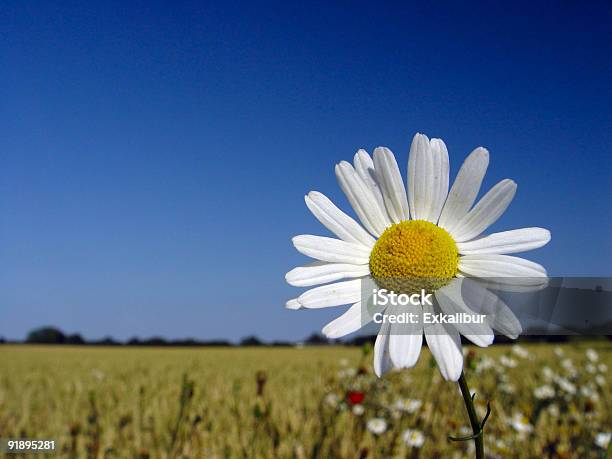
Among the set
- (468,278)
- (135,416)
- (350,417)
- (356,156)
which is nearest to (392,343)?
(468,278)

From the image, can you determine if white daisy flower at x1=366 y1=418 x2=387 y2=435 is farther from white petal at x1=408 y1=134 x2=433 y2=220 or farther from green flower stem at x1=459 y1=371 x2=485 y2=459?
green flower stem at x1=459 y1=371 x2=485 y2=459

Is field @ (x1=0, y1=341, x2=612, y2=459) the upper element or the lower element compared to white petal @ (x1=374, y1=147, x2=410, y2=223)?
lower

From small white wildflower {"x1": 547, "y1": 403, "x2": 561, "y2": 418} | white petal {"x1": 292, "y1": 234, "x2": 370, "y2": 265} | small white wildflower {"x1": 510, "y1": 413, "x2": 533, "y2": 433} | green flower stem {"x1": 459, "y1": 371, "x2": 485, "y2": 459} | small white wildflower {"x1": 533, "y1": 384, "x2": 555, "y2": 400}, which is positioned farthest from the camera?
small white wildflower {"x1": 533, "y1": 384, "x2": 555, "y2": 400}

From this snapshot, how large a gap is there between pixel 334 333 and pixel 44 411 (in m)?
4.02

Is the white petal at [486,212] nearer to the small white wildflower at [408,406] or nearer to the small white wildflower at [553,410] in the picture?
the small white wildflower at [408,406]

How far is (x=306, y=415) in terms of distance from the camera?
3.30 meters

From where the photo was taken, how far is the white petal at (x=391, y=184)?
0.89m

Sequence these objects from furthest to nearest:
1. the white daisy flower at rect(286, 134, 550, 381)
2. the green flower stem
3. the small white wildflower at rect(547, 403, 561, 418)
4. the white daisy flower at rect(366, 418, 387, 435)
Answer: the small white wildflower at rect(547, 403, 561, 418) → the white daisy flower at rect(366, 418, 387, 435) → the white daisy flower at rect(286, 134, 550, 381) → the green flower stem

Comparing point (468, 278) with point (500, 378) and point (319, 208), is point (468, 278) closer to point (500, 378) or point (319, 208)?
point (319, 208)

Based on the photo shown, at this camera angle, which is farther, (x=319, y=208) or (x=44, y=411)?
(x=44, y=411)

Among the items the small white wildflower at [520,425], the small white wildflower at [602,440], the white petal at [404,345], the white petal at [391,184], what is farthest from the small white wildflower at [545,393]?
the white petal at [404,345]

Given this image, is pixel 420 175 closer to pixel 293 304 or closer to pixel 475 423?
pixel 293 304

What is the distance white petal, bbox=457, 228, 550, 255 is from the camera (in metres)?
0.78

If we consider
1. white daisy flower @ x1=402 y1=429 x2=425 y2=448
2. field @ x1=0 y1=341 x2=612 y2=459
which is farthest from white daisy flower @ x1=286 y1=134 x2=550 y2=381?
white daisy flower @ x1=402 y1=429 x2=425 y2=448
